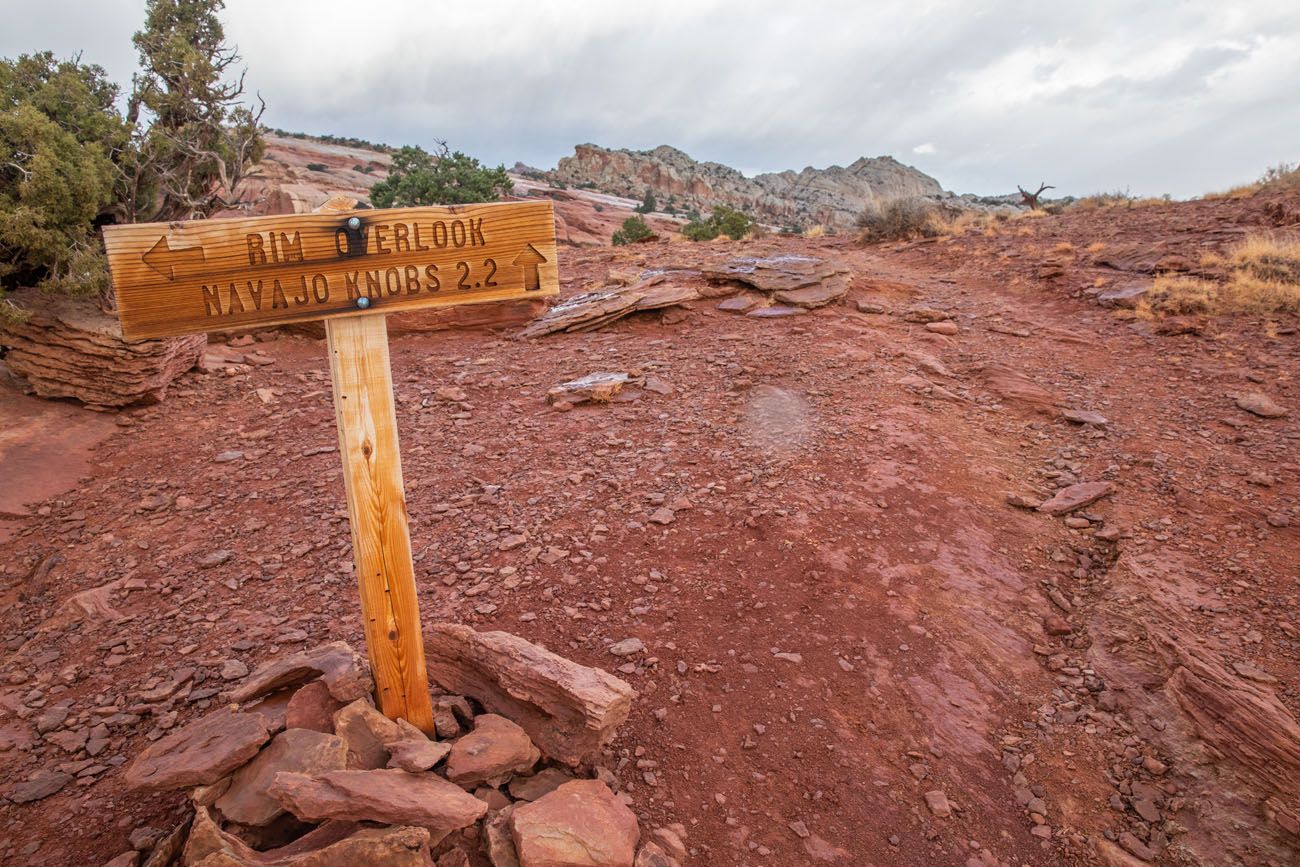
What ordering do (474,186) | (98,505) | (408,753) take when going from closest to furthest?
(408,753), (98,505), (474,186)

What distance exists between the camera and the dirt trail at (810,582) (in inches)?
107

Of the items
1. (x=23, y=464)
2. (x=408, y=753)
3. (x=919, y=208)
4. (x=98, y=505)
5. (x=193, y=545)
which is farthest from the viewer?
(x=919, y=208)

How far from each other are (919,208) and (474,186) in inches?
548

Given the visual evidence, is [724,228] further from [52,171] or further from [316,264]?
[316,264]

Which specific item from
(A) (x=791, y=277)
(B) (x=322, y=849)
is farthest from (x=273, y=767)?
(A) (x=791, y=277)

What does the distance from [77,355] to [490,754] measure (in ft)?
22.7

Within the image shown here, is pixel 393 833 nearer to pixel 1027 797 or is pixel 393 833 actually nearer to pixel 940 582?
pixel 1027 797

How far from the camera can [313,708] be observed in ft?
8.39

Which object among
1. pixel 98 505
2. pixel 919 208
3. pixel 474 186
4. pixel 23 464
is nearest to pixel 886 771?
pixel 98 505

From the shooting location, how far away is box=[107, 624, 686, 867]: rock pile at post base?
2037 mm

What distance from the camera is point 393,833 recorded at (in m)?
2.00

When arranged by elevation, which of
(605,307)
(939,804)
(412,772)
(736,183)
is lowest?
(939,804)

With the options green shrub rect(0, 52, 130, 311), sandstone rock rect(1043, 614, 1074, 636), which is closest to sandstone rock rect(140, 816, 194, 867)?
sandstone rock rect(1043, 614, 1074, 636)

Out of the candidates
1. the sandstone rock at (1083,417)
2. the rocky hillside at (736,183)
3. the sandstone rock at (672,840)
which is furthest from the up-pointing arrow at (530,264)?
the rocky hillside at (736,183)
